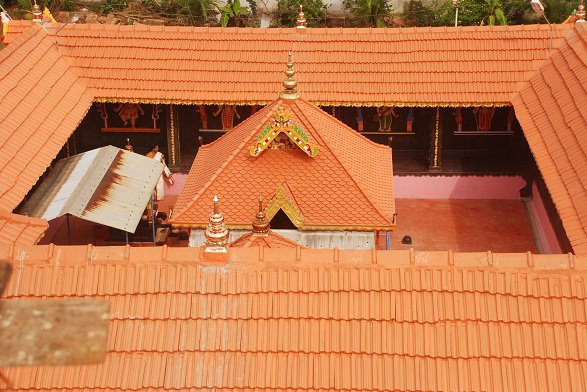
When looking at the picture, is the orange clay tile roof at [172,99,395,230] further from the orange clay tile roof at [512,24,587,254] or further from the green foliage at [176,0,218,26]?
the green foliage at [176,0,218,26]

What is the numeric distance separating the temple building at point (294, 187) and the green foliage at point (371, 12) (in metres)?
15.7

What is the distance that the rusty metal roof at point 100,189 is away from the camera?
56.5 ft

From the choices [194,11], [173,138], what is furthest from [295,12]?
[173,138]

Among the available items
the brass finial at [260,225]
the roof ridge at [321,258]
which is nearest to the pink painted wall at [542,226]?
the roof ridge at [321,258]

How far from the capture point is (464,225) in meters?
21.4

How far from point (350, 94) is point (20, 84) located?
7.37 meters

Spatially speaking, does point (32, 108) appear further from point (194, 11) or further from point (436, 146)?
point (194, 11)

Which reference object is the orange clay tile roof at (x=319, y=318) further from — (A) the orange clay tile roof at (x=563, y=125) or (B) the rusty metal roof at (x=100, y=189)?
(B) the rusty metal roof at (x=100, y=189)

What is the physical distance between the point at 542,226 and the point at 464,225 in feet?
6.17

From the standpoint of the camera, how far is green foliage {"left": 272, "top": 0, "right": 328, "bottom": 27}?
1296 inches

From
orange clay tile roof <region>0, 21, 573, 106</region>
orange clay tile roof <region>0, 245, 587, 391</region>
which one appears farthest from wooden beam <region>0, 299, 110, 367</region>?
orange clay tile roof <region>0, 21, 573, 106</region>

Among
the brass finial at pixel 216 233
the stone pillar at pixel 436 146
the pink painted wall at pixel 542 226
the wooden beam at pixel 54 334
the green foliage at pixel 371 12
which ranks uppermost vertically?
the green foliage at pixel 371 12

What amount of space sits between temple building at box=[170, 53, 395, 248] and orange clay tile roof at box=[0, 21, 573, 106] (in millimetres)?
4018

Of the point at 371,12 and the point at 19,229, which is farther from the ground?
the point at 371,12
